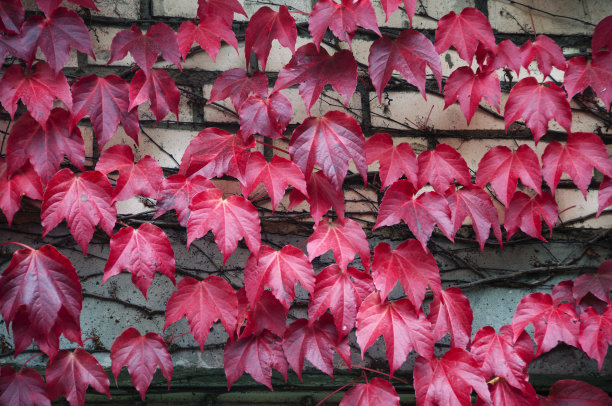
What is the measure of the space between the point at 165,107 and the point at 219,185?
271mm

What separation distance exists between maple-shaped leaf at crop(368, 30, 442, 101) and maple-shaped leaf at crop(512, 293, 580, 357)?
2.38ft

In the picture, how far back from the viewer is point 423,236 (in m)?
1.16

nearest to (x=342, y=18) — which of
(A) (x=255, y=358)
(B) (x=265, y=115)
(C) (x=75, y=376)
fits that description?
(B) (x=265, y=115)

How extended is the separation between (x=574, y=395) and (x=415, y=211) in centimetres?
74

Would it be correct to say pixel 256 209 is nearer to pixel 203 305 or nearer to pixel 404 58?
pixel 203 305

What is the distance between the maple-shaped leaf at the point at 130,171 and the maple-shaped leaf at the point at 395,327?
0.66 m

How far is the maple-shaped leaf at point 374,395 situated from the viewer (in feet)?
3.90

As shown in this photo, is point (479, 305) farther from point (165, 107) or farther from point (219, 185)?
point (165, 107)

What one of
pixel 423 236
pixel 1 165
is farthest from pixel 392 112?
pixel 1 165

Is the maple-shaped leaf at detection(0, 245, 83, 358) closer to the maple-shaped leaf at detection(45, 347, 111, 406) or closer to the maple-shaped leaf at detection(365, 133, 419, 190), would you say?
the maple-shaped leaf at detection(45, 347, 111, 406)

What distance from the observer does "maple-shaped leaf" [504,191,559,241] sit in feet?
4.50

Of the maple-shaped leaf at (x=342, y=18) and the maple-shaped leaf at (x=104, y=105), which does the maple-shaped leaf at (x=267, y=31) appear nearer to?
the maple-shaped leaf at (x=342, y=18)

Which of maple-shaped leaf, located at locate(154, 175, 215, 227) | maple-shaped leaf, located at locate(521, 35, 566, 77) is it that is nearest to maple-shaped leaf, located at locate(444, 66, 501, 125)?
maple-shaped leaf, located at locate(521, 35, 566, 77)

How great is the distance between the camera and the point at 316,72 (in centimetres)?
117
